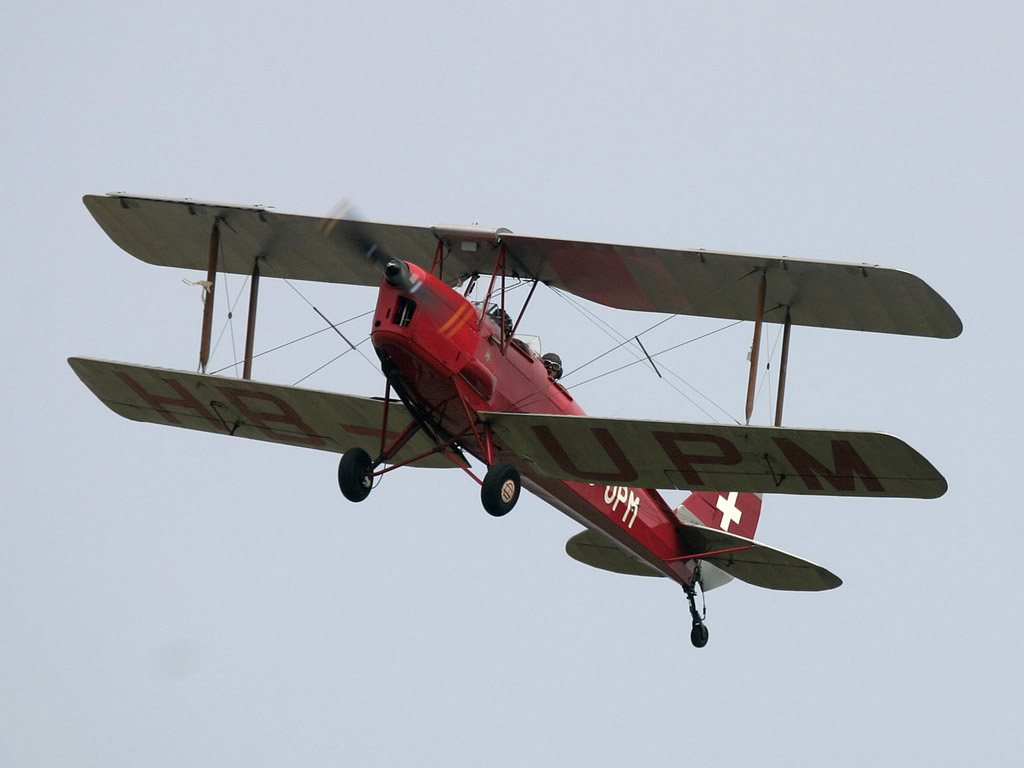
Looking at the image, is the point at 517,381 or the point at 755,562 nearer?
the point at 517,381

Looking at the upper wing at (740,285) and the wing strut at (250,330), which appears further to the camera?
the wing strut at (250,330)

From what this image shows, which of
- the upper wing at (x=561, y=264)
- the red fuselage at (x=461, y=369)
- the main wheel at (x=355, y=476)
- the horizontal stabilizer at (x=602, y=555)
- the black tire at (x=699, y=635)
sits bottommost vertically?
the black tire at (x=699, y=635)

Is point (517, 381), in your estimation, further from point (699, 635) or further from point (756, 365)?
point (699, 635)

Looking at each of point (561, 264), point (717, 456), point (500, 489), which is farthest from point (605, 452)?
point (561, 264)

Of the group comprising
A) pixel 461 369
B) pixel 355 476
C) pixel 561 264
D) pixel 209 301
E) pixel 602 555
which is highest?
Result: pixel 561 264

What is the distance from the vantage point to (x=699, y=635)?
64.3 feet

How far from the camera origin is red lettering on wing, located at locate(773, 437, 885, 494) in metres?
15.2

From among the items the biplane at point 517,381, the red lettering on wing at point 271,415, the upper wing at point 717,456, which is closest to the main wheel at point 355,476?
the biplane at point 517,381

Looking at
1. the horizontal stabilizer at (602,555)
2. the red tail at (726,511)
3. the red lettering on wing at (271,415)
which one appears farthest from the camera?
the red tail at (726,511)

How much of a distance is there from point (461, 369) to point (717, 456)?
2.40m

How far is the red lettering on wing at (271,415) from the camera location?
686 inches

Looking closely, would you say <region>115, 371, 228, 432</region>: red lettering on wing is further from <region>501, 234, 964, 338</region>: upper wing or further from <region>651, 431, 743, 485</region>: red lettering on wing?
<region>651, 431, 743, 485</region>: red lettering on wing

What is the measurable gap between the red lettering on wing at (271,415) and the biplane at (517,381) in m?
0.03

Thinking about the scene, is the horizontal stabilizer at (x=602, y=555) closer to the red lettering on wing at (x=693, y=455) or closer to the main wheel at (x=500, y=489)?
the red lettering on wing at (x=693, y=455)
